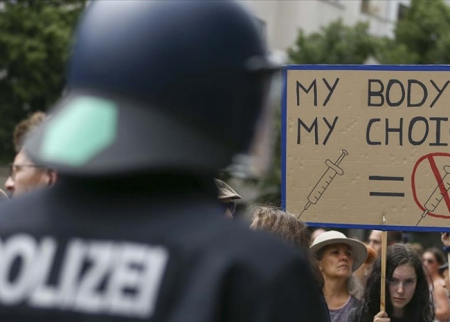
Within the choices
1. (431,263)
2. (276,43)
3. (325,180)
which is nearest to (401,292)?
(325,180)

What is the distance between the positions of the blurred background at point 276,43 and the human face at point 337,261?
13.9 m

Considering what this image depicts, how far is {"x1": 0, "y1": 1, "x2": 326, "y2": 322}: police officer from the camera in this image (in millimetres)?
1413

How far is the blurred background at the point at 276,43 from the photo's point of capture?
24844mm

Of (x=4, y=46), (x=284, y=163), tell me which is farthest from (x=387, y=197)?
(x=4, y=46)

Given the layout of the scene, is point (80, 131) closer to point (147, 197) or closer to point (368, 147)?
point (147, 197)

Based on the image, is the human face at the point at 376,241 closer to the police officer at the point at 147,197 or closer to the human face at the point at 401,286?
the human face at the point at 401,286

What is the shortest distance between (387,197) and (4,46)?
19993 mm

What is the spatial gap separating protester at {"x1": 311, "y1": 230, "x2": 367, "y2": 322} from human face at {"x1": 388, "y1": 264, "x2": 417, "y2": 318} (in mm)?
349

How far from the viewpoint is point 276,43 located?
34.0 meters

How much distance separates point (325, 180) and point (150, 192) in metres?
4.52

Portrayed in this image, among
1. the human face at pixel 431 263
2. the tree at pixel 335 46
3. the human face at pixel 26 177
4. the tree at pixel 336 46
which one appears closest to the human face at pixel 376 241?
the human face at pixel 431 263

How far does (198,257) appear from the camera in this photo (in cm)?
142

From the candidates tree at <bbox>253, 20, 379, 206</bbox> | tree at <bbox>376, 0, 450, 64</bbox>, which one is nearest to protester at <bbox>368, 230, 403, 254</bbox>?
tree at <bbox>253, 20, 379, 206</bbox>

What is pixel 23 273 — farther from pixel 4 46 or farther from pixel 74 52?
pixel 4 46
